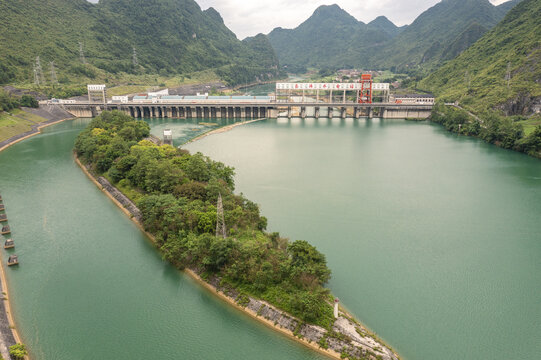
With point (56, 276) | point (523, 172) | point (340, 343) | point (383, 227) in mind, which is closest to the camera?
point (340, 343)

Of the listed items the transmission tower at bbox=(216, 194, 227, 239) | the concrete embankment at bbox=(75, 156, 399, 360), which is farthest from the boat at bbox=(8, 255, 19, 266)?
the transmission tower at bbox=(216, 194, 227, 239)

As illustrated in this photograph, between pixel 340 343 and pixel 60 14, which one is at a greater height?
pixel 60 14

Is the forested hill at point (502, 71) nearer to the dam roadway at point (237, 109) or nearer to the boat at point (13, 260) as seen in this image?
the dam roadway at point (237, 109)

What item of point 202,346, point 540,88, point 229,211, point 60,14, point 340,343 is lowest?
point 202,346

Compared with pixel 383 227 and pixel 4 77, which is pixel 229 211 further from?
pixel 4 77

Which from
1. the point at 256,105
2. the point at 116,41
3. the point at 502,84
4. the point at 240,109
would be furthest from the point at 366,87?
the point at 116,41

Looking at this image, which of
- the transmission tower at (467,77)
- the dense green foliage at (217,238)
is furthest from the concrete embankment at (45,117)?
the transmission tower at (467,77)

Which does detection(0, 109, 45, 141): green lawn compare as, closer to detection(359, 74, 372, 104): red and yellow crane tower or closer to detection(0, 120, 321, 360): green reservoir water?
detection(0, 120, 321, 360): green reservoir water

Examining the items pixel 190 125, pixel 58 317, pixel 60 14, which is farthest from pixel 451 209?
pixel 60 14
